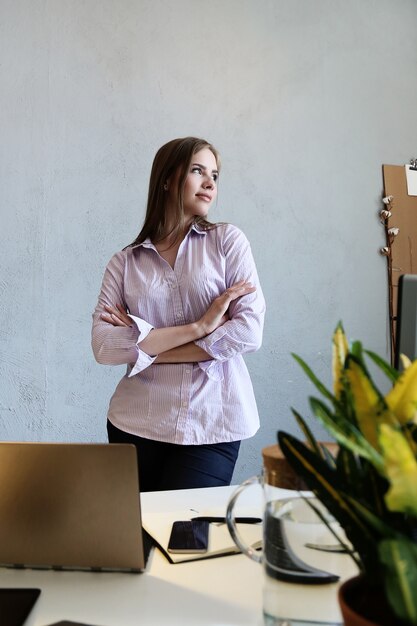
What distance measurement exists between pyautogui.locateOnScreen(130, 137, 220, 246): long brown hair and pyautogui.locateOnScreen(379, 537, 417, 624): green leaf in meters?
1.80

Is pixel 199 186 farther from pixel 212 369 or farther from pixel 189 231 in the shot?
pixel 212 369

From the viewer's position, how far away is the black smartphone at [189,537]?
1074 mm

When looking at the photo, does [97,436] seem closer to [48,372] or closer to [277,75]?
[48,372]

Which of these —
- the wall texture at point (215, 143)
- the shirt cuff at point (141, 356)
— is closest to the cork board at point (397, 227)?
the wall texture at point (215, 143)

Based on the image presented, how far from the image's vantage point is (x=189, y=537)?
1.12m

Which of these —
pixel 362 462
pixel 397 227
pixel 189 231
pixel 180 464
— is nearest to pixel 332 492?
pixel 362 462

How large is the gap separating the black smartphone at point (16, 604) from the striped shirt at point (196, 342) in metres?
1.08

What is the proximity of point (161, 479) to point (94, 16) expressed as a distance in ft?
7.38

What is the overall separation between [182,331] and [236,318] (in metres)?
0.18

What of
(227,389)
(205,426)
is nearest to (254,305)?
(227,389)

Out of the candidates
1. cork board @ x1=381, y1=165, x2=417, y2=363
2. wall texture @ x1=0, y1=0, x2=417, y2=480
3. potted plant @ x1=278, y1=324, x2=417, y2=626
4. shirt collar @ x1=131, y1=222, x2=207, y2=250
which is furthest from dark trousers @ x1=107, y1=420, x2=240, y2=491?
cork board @ x1=381, y1=165, x2=417, y2=363

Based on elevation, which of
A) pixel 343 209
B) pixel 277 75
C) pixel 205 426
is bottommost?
pixel 205 426

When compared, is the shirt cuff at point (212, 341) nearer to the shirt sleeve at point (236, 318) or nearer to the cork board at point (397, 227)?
the shirt sleeve at point (236, 318)

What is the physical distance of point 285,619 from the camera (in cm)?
71
